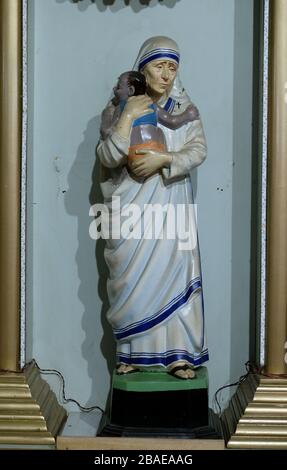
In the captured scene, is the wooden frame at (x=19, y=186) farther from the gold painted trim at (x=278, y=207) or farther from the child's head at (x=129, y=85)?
the child's head at (x=129, y=85)

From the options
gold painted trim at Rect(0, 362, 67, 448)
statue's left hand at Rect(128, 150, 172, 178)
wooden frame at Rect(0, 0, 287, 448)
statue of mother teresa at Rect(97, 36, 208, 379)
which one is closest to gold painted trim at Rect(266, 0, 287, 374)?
wooden frame at Rect(0, 0, 287, 448)

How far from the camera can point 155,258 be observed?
183cm

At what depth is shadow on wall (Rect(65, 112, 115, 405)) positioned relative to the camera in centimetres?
209

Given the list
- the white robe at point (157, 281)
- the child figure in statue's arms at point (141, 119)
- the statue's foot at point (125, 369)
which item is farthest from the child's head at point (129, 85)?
the statue's foot at point (125, 369)

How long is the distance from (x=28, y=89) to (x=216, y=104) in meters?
0.53

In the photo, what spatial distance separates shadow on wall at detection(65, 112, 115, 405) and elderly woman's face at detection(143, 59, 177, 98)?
0.27 metres

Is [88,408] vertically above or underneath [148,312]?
underneath

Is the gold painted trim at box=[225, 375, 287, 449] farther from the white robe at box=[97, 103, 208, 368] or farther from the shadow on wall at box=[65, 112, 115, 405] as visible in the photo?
the shadow on wall at box=[65, 112, 115, 405]

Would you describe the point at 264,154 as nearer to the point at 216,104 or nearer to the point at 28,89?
the point at 216,104

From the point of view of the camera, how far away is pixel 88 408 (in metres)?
2.08

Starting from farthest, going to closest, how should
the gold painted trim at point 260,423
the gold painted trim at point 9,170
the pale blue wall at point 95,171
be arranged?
the pale blue wall at point 95,171
the gold painted trim at point 9,170
the gold painted trim at point 260,423

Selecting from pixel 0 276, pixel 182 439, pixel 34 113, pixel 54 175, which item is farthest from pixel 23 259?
pixel 182 439

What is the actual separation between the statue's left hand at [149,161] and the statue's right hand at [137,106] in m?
0.10

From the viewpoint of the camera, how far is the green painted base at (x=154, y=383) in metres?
1.79
